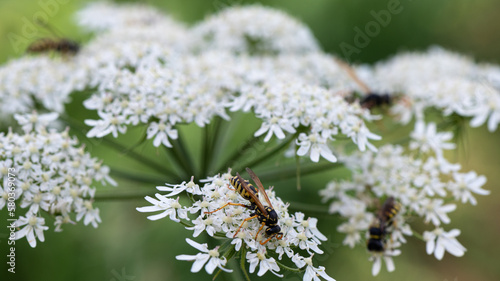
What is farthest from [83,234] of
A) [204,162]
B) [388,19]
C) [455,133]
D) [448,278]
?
[388,19]

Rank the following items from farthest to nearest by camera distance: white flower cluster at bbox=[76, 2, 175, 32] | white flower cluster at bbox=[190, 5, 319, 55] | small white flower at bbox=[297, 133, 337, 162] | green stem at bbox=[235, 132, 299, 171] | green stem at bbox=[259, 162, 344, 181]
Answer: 1. white flower cluster at bbox=[76, 2, 175, 32]
2. white flower cluster at bbox=[190, 5, 319, 55]
3. green stem at bbox=[259, 162, 344, 181]
4. green stem at bbox=[235, 132, 299, 171]
5. small white flower at bbox=[297, 133, 337, 162]

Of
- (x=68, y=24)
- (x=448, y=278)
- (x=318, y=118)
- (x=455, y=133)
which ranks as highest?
(x=68, y=24)

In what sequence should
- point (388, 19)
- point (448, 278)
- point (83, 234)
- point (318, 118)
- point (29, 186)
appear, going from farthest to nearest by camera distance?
point (388, 19) → point (448, 278) → point (83, 234) → point (318, 118) → point (29, 186)

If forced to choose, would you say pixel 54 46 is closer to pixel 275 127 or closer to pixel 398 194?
pixel 275 127

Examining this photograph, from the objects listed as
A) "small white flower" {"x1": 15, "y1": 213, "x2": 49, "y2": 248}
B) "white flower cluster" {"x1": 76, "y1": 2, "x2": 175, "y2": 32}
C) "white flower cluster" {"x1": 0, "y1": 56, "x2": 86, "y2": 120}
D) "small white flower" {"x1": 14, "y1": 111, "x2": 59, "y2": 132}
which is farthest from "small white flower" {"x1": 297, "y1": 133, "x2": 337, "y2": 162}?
"white flower cluster" {"x1": 76, "y1": 2, "x2": 175, "y2": 32}

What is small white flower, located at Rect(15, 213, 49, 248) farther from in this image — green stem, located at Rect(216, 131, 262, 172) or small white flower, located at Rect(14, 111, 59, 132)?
green stem, located at Rect(216, 131, 262, 172)

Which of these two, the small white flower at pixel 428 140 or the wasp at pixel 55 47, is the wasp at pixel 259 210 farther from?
the wasp at pixel 55 47

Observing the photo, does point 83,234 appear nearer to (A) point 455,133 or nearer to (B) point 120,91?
(B) point 120,91
